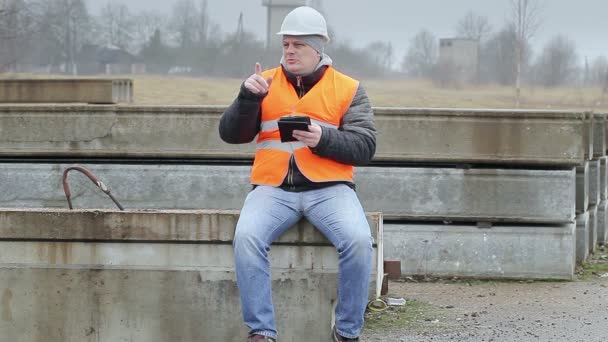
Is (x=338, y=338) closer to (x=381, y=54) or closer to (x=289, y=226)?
(x=289, y=226)

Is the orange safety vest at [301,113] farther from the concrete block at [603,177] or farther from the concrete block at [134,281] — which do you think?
the concrete block at [603,177]

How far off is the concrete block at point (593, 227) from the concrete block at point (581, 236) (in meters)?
0.76

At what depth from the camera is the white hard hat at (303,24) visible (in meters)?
7.06

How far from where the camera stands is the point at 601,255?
1227cm

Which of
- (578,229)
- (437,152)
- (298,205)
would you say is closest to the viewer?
(298,205)

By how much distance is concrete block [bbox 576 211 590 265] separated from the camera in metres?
11.1

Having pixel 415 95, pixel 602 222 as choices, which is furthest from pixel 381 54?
pixel 602 222

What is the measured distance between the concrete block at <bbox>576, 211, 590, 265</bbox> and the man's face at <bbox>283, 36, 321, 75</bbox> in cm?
484

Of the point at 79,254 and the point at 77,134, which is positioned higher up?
the point at 77,134

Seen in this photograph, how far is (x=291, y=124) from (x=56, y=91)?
13.4 metres

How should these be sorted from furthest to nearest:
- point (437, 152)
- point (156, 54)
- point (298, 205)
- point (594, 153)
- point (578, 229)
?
point (156, 54)
point (594, 153)
point (578, 229)
point (437, 152)
point (298, 205)

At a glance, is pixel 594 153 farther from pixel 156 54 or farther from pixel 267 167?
pixel 156 54

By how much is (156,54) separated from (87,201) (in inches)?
3369

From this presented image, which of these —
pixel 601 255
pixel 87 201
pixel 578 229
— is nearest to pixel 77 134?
pixel 87 201
